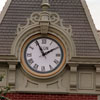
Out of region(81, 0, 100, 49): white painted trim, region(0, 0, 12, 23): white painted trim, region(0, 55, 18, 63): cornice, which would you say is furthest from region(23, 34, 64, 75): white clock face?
region(0, 0, 12, 23): white painted trim

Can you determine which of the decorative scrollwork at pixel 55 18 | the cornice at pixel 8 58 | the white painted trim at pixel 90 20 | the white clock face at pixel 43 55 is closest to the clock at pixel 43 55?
the white clock face at pixel 43 55

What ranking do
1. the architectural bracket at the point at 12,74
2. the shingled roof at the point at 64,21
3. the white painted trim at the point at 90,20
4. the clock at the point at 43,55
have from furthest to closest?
the white painted trim at the point at 90,20
the shingled roof at the point at 64,21
the clock at the point at 43,55
the architectural bracket at the point at 12,74

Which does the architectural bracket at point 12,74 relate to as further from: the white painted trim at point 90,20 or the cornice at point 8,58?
the white painted trim at point 90,20

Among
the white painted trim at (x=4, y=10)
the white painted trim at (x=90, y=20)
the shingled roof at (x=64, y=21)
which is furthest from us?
the white painted trim at (x=4, y=10)

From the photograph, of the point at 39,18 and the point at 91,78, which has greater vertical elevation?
the point at 39,18

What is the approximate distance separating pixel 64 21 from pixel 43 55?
1562 millimetres

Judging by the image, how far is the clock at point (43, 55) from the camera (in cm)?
2495

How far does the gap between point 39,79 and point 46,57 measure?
80 cm

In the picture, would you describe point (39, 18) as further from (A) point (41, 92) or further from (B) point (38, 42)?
(A) point (41, 92)

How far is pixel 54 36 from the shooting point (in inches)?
995

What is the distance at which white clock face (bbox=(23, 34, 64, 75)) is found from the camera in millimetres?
24984

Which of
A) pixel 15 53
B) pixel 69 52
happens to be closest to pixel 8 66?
pixel 15 53

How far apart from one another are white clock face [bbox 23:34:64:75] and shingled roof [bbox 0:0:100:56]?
2.11 feet

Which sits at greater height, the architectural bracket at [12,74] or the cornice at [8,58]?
the cornice at [8,58]
